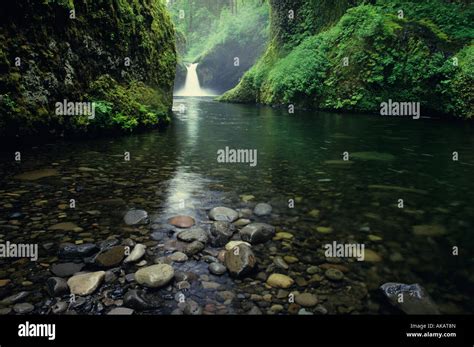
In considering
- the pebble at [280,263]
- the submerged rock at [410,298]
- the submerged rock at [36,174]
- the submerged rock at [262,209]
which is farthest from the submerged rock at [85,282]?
the submerged rock at [36,174]

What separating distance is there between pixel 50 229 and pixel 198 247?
5.17 ft

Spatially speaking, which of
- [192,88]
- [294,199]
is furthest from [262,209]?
[192,88]

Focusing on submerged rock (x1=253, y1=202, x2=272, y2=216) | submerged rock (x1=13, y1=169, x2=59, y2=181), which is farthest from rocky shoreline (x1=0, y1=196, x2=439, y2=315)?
submerged rock (x1=13, y1=169, x2=59, y2=181)

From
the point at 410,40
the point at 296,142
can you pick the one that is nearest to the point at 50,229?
the point at 296,142

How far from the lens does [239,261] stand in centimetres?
285

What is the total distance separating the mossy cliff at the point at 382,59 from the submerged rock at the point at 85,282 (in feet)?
49.5

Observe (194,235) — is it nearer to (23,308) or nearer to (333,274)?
(333,274)

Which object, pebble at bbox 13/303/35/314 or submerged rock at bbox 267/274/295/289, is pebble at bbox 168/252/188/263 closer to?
submerged rock at bbox 267/274/295/289

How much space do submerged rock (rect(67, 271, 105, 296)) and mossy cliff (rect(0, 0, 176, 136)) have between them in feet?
17.7

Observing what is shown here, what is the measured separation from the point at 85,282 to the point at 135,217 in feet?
4.31

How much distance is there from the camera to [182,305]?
7.78ft

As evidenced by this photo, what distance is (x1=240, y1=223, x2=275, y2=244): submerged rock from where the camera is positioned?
337cm

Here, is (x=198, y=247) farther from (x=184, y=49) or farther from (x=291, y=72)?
(x=184, y=49)

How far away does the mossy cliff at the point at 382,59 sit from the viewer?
14289mm
